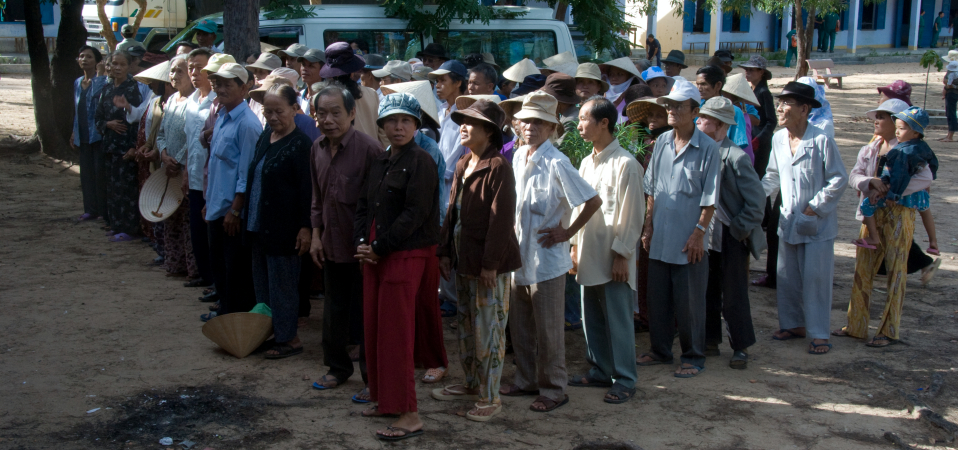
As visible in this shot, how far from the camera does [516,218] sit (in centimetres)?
430

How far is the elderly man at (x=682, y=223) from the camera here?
184 inches

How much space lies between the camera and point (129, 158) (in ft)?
25.3

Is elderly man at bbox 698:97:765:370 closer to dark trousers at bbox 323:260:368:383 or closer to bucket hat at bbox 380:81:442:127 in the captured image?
bucket hat at bbox 380:81:442:127

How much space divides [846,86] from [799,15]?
5.06 m

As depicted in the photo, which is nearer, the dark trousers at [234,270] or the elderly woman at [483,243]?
the elderly woman at [483,243]

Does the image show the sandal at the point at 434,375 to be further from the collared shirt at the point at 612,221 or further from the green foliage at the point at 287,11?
the green foliage at the point at 287,11

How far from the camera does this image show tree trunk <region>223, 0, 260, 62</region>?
8742 mm

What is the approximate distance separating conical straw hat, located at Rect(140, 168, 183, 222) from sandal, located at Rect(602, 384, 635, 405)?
385 centimetres

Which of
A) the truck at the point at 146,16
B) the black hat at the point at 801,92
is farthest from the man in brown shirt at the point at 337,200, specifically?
the truck at the point at 146,16

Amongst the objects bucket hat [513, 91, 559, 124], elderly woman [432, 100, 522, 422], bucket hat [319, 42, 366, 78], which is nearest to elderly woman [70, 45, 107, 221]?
bucket hat [319, 42, 366, 78]

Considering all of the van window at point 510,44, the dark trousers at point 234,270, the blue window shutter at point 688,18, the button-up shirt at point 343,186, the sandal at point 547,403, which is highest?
the blue window shutter at point 688,18

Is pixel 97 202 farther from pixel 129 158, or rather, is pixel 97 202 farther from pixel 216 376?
pixel 216 376

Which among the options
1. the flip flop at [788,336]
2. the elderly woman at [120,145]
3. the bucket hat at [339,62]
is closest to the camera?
the bucket hat at [339,62]

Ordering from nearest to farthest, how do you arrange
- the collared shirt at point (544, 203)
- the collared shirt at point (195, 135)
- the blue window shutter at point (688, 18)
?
the collared shirt at point (544, 203) → the collared shirt at point (195, 135) → the blue window shutter at point (688, 18)
